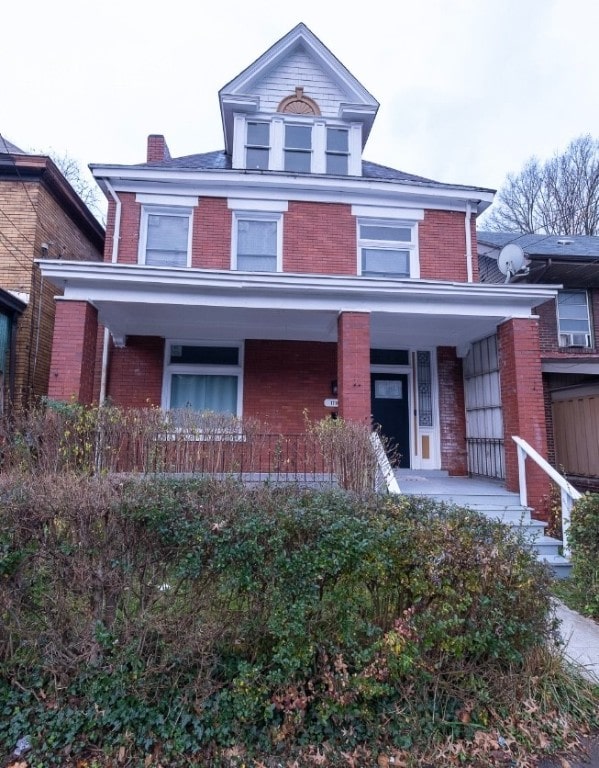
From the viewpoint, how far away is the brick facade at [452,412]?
9680mm

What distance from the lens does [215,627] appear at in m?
2.87

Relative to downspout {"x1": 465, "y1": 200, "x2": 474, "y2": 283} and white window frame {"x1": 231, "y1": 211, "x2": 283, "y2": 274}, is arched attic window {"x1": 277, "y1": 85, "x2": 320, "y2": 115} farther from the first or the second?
downspout {"x1": 465, "y1": 200, "x2": 474, "y2": 283}

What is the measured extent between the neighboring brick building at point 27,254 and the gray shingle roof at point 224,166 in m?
2.36

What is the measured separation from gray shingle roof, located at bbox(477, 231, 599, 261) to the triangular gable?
225 inches

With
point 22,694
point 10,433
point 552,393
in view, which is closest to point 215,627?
point 22,694

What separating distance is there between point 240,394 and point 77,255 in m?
6.53

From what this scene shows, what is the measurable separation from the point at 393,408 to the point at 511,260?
4553 mm

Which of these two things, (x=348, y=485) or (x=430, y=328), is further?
(x=430, y=328)

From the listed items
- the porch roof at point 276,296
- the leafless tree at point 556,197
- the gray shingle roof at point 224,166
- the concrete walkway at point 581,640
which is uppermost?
the leafless tree at point 556,197

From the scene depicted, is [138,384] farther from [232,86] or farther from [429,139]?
[429,139]

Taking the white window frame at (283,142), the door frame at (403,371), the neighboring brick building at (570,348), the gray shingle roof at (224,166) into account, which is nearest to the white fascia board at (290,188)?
the gray shingle roof at (224,166)

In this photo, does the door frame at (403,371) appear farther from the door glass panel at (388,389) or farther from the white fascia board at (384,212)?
the white fascia board at (384,212)

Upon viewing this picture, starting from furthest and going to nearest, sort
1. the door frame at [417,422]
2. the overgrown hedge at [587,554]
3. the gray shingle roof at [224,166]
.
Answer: the gray shingle roof at [224,166]
the door frame at [417,422]
the overgrown hedge at [587,554]

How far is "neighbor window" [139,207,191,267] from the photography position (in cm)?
961
